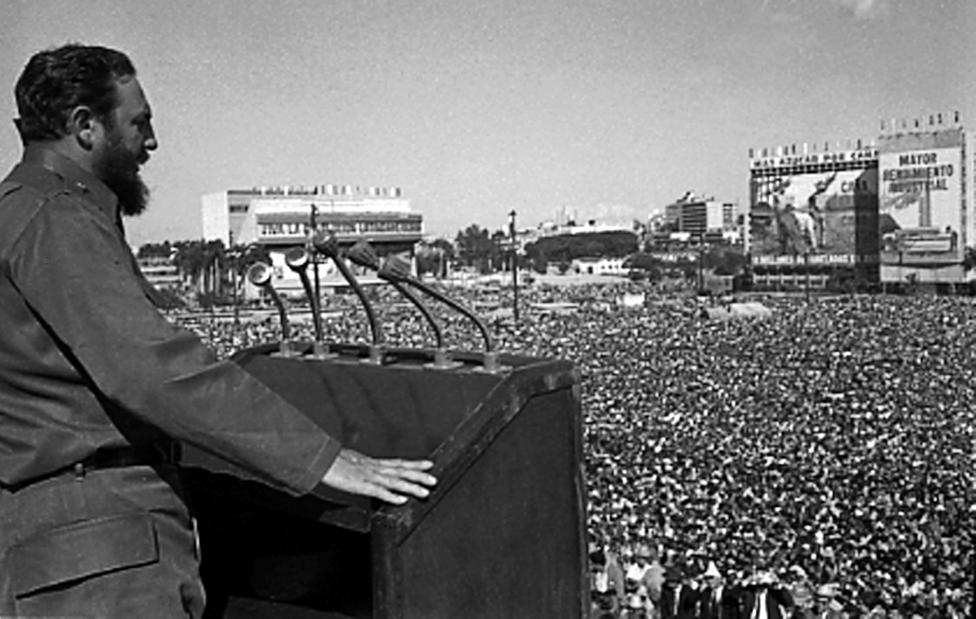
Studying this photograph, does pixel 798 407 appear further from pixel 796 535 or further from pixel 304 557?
pixel 304 557

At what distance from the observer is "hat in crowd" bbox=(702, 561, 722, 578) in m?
4.72

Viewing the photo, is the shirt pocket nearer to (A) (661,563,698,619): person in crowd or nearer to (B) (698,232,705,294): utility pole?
(A) (661,563,698,619): person in crowd

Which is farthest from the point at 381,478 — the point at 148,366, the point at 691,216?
the point at 691,216

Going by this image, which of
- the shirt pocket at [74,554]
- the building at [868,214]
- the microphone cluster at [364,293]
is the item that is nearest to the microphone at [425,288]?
the microphone cluster at [364,293]

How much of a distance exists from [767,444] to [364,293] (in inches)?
250

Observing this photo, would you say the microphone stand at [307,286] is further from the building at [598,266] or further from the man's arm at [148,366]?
the building at [598,266]

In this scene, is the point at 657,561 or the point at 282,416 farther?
the point at 657,561

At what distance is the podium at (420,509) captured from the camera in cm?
90

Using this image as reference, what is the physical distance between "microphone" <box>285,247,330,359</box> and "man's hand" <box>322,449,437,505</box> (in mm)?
541

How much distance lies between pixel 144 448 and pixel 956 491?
5.46 meters

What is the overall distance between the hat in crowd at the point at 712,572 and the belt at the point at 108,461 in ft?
13.4

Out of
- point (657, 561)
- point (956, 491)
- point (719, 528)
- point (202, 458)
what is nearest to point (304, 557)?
point (202, 458)

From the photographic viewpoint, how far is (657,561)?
16.2 feet

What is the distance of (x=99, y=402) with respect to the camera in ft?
2.92
